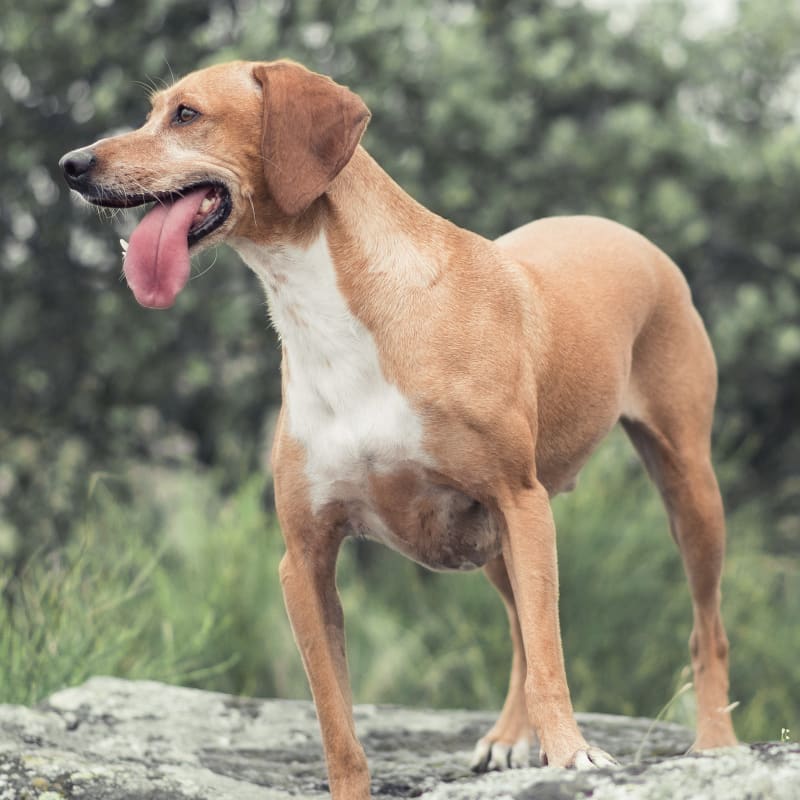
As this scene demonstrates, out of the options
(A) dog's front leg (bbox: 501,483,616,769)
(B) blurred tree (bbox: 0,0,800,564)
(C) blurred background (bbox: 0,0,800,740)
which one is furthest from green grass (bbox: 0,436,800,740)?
(A) dog's front leg (bbox: 501,483,616,769)

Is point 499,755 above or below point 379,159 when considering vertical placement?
below

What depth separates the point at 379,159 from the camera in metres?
9.89

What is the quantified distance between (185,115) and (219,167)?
20 centimetres

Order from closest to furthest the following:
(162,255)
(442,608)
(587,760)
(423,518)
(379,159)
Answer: (587,760) < (162,255) < (423,518) < (442,608) < (379,159)

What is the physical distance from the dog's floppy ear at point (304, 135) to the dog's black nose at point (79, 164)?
479 mm

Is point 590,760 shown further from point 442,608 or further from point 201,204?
point 442,608

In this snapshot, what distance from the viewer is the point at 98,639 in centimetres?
605

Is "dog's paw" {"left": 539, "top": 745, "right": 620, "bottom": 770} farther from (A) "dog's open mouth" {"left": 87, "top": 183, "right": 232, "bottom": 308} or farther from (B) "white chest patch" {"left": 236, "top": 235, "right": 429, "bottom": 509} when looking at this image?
(A) "dog's open mouth" {"left": 87, "top": 183, "right": 232, "bottom": 308}

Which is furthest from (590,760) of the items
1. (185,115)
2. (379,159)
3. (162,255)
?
(379,159)

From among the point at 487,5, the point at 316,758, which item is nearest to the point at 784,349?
the point at 487,5

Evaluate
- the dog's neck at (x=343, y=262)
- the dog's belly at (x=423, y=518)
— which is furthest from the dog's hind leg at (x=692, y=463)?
the dog's neck at (x=343, y=262)

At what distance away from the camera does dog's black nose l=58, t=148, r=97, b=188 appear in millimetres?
3879

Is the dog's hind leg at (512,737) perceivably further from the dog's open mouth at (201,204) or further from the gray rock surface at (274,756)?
the dog's open mouth at (201,204)

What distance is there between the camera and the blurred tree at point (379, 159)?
31.8ft
